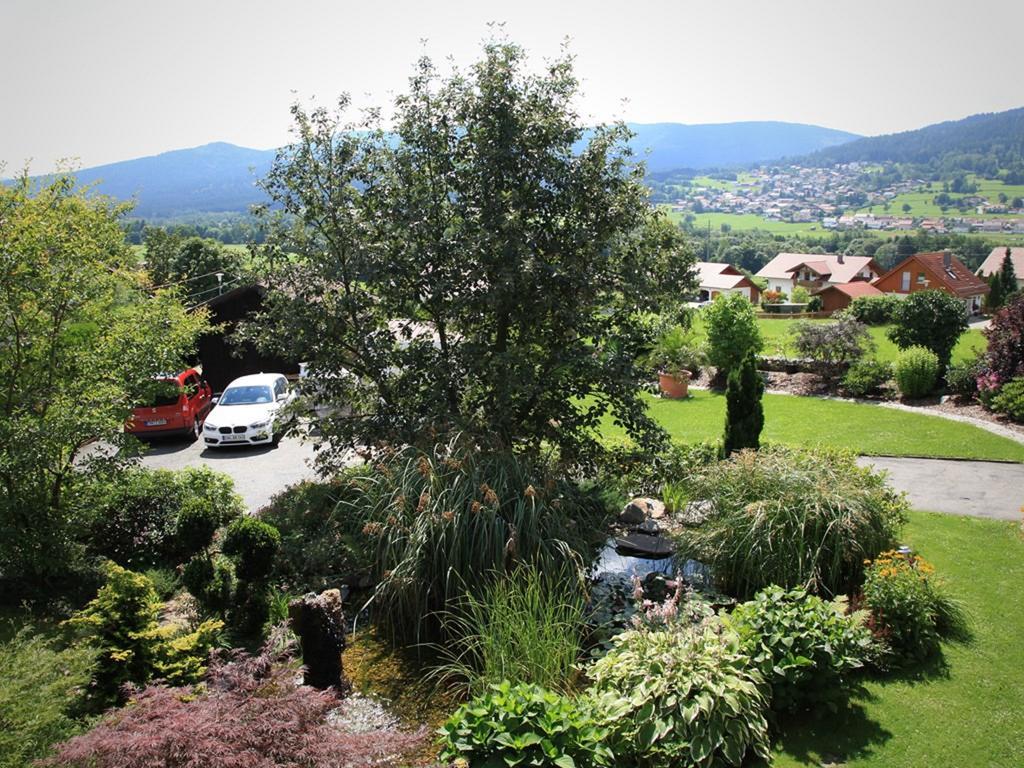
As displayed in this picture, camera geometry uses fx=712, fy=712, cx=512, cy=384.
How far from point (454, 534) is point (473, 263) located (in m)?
3.21

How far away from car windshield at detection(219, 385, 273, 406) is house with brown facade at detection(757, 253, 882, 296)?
6507cm

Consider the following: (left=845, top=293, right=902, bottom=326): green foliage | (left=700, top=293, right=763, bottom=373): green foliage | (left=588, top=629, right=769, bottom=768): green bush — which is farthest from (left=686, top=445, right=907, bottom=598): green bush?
(left=845, top=293, right=902, bottom=326): green foliage

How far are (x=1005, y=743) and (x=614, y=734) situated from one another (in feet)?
8.66

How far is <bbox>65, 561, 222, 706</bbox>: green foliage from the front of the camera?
16.5ft

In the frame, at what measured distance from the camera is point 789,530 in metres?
6.82

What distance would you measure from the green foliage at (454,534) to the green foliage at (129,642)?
1655 mm

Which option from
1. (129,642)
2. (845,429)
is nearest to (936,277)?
(845,429)

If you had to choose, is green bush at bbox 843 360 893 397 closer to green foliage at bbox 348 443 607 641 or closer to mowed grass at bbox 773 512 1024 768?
mowed grass at bbox 773 512 1024 768

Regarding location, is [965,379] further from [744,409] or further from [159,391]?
[159,391]

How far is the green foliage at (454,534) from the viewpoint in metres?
6.14

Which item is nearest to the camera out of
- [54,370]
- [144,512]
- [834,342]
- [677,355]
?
[54,370]

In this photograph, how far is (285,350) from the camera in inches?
342

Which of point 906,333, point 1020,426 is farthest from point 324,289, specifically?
point 906,333

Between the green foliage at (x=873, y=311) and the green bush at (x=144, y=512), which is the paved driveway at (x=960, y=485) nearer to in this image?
the green bush at (x=144, y=512)
